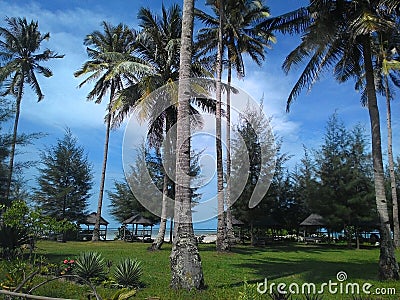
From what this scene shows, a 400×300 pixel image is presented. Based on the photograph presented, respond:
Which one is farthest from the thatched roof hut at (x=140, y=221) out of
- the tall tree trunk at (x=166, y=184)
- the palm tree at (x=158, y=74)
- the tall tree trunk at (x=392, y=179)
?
the tall tree trunk at (x=392, y=179)

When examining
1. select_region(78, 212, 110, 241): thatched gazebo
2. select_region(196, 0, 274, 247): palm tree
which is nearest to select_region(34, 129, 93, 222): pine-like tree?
select_region(78, 212, 110, 241): thatched gazebo

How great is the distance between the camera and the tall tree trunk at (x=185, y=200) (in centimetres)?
795

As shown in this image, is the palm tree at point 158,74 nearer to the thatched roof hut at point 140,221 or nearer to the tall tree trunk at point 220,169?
the tall tree trunk at point 220,169

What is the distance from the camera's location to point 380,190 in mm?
10578

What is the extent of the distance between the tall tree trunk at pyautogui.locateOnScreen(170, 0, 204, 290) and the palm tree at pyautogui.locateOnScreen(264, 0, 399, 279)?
4397mm

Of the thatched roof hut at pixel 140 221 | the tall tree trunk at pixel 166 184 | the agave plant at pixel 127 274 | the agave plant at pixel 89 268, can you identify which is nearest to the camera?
the agave plant at pixel 127 274

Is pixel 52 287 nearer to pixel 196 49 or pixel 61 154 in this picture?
pixel 196 49

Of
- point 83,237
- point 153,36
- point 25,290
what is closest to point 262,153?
point 153,36

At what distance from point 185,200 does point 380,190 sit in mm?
5735

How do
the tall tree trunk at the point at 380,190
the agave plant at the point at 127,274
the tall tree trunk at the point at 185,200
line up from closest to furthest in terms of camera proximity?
the tall tree trunk at the point at 185,200 < the agave plant at the point at 127,274 < the tall tree trunk at the point at 380,190

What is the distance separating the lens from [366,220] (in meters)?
25.8

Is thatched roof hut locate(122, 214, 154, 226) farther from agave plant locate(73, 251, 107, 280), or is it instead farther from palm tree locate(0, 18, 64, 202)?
agave plant locate(73, 251, 107, 280)

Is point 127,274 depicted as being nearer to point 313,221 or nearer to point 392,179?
point 392,179

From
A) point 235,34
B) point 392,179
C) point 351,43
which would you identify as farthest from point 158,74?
point 392,179
